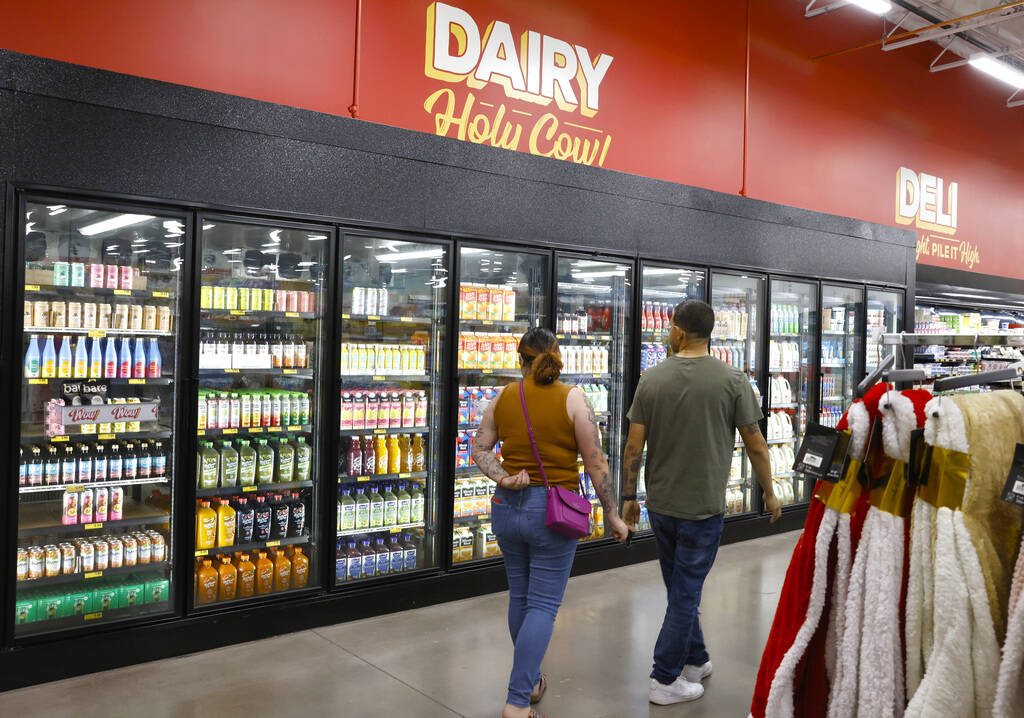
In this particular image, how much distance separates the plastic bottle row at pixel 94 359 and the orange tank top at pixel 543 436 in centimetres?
205

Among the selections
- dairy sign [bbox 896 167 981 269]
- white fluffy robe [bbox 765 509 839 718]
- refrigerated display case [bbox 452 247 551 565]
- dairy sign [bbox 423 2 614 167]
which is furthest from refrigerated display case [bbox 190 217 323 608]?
dairy sign [bbox 896 167 981 269]

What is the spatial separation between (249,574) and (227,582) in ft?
0.42

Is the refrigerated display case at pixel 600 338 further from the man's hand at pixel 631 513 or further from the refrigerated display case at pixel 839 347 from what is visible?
→ the refrigerated display case at pixel 839 347

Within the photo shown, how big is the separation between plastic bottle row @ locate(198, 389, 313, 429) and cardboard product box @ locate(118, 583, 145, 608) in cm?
89

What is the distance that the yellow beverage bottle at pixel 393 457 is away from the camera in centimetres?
505

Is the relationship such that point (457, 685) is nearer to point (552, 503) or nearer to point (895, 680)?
point (552, 503)

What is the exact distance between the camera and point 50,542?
4.12 metres

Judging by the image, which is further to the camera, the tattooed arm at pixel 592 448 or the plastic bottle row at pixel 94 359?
the plastic bottle row at pixel 94 359

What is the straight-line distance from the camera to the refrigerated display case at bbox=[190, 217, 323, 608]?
437 centimetres

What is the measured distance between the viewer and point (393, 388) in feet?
17.0

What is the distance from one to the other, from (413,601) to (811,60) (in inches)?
309

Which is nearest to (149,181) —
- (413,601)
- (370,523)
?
(370,523)

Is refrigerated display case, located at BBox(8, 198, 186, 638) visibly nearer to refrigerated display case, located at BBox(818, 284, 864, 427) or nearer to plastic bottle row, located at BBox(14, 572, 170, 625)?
plastic bottle row, located at BBox(14, 572, 170, 625)

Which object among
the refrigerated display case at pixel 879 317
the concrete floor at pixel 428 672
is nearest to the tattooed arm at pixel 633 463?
the concrete floor at pixel 428 672
